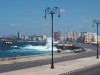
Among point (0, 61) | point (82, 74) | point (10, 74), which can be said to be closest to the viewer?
point (10, 74)

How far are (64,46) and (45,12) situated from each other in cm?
12506

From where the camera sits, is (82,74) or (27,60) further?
(27,60)

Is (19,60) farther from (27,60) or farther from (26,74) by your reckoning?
(26,74)

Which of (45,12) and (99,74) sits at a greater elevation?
(45,12)

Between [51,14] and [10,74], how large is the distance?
29.2 feet

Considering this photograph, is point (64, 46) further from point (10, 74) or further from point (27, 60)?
point (10, 74)

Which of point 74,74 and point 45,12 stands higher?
point 45,12

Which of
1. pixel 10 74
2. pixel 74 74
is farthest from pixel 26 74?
pixel 74 74

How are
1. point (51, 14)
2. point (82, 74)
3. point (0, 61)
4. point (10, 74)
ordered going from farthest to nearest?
point (0, 61) < point (51, 14) < point (82, 74) < point (10, 74)

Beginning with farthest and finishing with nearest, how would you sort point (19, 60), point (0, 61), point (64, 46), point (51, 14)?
point (64, 46)
point (19, 60)
point (0, 61)
point (51, 14)

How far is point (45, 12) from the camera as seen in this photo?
3669cm

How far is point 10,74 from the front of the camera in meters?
30.2

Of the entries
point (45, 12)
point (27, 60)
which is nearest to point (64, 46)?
point (27, 60)

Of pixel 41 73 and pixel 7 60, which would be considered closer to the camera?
pixel 41 73
